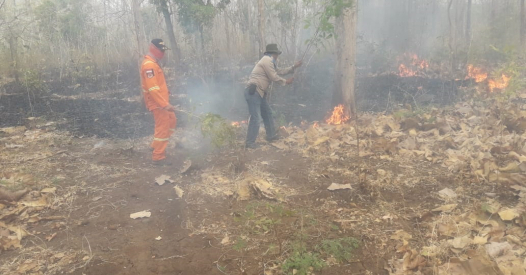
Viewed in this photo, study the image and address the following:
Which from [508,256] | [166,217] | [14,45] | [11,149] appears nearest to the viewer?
[508,256]

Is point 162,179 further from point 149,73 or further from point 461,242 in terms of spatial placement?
point 461,242

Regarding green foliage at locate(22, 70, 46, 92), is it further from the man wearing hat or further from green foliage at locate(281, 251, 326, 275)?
green foliage at locate(281, 251, 326, 275)

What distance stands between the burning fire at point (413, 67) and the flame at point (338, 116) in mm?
4811

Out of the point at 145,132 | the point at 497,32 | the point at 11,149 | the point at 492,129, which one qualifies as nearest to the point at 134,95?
the point at 145,132

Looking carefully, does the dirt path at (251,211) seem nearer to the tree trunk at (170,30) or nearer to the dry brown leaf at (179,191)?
the dry brown leaf at (179,191)

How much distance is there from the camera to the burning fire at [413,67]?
37.0ft

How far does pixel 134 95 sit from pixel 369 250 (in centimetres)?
1011

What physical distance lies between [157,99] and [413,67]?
31.6 feet

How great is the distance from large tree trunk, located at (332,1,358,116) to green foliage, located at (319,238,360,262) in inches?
183

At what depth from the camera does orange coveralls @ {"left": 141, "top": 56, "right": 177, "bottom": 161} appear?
534cm

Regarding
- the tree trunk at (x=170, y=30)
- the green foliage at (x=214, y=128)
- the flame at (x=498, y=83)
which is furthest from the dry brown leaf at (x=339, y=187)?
the tree trunk at (x=170, y=30)

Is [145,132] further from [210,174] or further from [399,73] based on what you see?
[399,73]

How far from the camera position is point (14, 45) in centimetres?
1244

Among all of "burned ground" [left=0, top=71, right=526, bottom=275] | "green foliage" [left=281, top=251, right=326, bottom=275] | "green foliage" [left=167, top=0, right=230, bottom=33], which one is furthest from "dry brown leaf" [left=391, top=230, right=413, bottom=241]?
"green foliage" [left=167, top=0, right=230, bottom=33]
